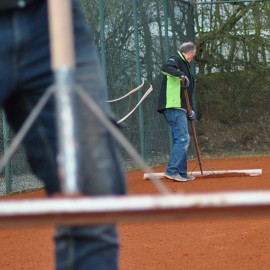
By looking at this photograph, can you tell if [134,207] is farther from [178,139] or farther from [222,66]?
[222,66]

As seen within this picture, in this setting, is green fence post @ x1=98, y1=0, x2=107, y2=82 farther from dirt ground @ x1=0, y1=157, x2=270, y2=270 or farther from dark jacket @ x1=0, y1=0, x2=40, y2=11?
dark jacket @ x1=0, y1=0, x2=40, y2=11

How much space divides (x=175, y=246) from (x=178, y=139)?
16.6ft

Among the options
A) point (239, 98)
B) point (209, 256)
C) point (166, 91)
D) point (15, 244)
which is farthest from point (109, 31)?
point (209, 256)

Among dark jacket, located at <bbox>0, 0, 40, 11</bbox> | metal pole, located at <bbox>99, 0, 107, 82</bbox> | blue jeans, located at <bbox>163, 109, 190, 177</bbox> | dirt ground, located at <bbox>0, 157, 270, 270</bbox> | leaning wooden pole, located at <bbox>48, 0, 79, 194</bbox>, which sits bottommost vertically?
dirt ground, located at <bbox>0, 157, 270, 270</bbox>

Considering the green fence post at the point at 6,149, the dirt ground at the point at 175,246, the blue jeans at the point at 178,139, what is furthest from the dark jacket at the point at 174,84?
the dirt ground at the point at 175,246

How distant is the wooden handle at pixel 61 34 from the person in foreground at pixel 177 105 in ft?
26.6

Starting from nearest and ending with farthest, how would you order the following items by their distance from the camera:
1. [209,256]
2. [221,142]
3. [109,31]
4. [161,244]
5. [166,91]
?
[209,256]
[161,244]
[166,91]
[109,31]
[221,142]

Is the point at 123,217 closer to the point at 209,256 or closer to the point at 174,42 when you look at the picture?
the point at 209,256

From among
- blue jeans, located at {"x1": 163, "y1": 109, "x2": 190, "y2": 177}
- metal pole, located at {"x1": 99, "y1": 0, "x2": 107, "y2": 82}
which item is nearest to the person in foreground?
blue jeans, located at {"x1": 163, "y1": 109, "x2": 190, "y2": 177}

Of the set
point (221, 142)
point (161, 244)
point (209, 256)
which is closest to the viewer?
point (209, 256)

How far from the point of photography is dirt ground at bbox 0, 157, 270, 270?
4664 millimetres

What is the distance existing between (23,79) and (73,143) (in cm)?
32

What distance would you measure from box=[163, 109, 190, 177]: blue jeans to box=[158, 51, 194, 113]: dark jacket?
0.11 m

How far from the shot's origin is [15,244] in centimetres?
564
